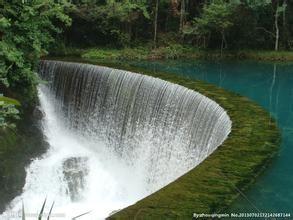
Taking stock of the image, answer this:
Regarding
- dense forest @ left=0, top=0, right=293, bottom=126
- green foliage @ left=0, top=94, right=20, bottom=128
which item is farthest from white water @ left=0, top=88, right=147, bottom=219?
dense forest @ left=0, top=0, right=293, bottom=126

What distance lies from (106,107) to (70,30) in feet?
28.9

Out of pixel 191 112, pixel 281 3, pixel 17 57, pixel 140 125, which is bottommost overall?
pixel 140 125

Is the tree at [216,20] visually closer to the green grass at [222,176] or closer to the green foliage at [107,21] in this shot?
the green foliage at [107,21]

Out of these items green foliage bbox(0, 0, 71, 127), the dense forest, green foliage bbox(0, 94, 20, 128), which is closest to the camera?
green foliage bbox(0, 94, 20, 128)

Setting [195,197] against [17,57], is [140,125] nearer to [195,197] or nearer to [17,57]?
[17,57]

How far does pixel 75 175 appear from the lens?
30.1 ft

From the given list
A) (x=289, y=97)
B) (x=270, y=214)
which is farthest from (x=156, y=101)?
(x=270, y=214)

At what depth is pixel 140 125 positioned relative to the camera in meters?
9.63

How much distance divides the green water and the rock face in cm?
409

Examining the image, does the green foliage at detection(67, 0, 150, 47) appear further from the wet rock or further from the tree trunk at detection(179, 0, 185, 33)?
the wet rock

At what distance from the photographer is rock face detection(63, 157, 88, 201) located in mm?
8662

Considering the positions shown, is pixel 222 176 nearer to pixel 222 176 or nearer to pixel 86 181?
pixel 222 176

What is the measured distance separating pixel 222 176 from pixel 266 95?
23.3ft

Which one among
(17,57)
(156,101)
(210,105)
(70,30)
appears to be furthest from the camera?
(70,30)
